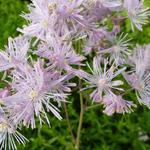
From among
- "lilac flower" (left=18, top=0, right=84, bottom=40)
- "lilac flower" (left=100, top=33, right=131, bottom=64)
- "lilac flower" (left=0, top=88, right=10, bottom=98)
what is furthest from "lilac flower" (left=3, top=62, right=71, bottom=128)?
"lilac flower" (left=100, top=33, right=131, bottom=64)

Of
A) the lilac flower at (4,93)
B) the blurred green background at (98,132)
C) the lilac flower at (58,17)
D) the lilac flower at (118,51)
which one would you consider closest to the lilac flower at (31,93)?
the lilac flower at (4,93)

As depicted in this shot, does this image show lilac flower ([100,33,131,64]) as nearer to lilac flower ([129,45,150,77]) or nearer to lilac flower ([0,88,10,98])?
lilac flower ([129,45,150,77])

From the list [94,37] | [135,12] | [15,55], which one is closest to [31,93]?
[15,55]

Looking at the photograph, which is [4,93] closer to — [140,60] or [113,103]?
[113,103]

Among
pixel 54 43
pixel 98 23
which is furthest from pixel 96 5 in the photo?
pixel 54 43

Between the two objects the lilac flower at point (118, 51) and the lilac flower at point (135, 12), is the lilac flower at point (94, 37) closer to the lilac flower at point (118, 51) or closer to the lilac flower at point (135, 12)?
the lilac flower at point (118, 51)

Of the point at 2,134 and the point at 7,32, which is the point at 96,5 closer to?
the point at 2,134
